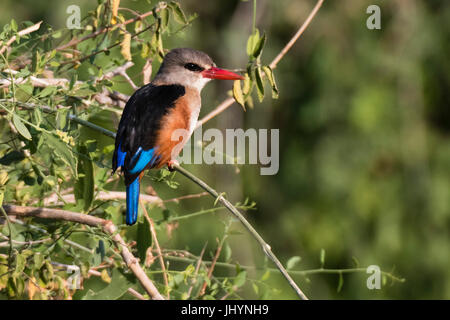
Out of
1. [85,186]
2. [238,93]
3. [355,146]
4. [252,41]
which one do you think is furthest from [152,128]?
[355,146]

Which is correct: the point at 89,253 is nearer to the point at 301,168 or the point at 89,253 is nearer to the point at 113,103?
the point at 113,103

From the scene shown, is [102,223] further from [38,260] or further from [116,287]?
[116,287]

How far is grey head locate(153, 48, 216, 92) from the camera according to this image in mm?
2836

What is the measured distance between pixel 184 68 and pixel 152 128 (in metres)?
0.56

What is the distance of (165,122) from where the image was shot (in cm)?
243

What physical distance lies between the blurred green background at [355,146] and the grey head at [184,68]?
6.38 ft

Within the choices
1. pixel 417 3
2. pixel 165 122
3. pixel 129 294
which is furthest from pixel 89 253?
pixel 417 3

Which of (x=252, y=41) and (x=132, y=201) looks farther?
(x=132, y=201)

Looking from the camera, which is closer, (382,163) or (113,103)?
(113,103)

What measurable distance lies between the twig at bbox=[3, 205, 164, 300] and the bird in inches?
5.0

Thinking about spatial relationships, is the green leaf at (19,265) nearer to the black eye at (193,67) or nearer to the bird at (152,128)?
the bird at (152,128)

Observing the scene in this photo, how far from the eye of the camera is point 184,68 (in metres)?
2.86

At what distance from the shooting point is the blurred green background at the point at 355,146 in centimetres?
501
